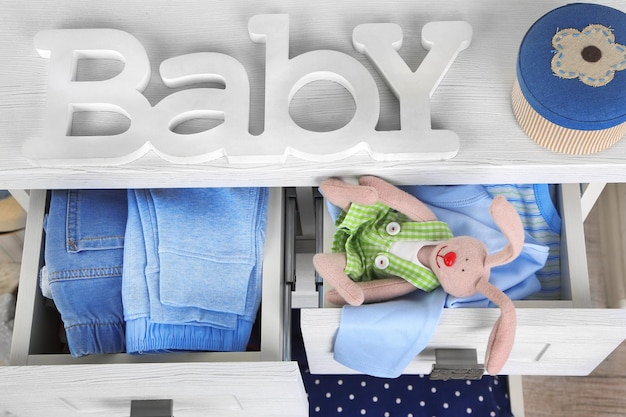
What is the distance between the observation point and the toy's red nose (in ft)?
2.53

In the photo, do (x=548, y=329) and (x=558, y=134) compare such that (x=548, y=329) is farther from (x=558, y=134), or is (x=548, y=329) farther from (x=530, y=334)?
(x=558, y=134)

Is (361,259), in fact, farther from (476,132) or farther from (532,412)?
(532,412)

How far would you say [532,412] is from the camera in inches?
47.1

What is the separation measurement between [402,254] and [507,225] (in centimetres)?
15

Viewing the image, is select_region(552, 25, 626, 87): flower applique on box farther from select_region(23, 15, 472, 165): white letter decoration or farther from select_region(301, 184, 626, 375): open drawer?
select_region(301, 184, 626, 375): open drawer

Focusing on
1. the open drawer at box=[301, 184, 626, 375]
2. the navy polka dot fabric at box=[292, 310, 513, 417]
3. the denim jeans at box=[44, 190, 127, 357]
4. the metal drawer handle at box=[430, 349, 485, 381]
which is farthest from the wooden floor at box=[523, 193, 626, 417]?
the denim jeans at box=[44, 190, 127, 357]

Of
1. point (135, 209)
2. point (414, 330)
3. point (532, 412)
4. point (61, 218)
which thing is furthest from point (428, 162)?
point (532, 412)

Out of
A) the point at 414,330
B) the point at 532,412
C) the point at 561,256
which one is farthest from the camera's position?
the point at 532,412

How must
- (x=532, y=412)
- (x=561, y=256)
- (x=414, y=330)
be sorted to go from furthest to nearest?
1. (x=532, y=412)
2. (x=561, y=256)
3. (x=414, y=330)

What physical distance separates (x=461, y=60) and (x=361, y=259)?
28 centimetres

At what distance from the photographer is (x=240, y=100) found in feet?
2.63

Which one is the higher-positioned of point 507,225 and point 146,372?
point 507,225

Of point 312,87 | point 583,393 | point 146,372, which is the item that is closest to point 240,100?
point 312,87

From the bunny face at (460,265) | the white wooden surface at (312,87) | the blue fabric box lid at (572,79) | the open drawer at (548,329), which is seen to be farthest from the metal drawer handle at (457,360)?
the blue fabric box lid at (572,79)
